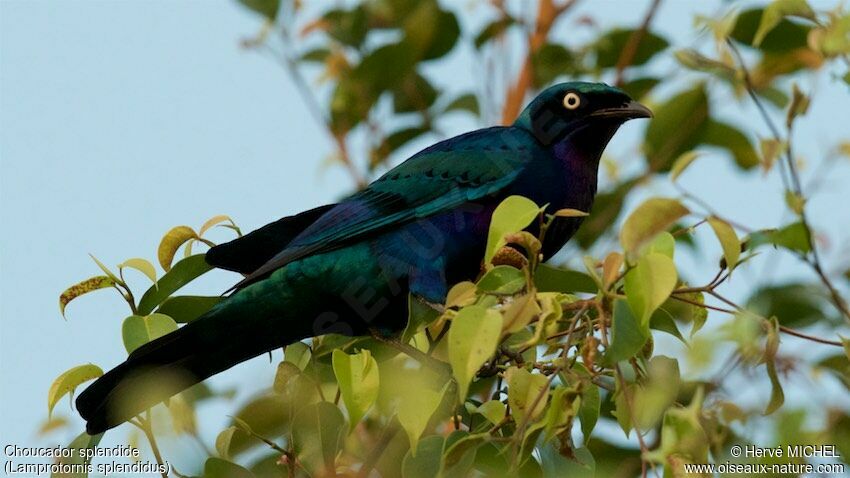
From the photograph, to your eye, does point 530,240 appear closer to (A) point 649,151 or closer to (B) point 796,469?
(B) point 796,469

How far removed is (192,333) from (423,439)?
1.29 meters

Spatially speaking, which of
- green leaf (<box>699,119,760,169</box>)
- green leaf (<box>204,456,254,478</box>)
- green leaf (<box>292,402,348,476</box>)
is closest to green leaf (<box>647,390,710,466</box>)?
green leaf (<box>292,402,348,476</box>)

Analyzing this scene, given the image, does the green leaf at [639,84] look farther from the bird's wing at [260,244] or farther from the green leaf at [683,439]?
the green leaf at [683,439]

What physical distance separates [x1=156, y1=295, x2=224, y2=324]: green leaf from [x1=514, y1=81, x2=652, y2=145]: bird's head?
1585 millimetres

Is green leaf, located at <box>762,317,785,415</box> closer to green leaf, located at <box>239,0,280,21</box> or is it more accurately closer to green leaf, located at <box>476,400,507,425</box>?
green leaf, located at <box>476,400,507,425</box>

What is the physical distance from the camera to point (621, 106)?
4922 millimetres

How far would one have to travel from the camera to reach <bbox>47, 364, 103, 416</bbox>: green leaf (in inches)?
127

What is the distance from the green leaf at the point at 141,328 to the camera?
3.30 metres

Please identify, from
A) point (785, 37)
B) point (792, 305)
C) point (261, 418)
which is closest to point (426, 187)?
point (261, 418)

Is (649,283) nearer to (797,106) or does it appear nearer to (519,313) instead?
(519,313)

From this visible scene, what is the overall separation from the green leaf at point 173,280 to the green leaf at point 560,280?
3.22 ft

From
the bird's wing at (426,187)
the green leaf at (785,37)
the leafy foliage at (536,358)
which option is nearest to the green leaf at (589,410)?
the leafy foliage at (536,358)

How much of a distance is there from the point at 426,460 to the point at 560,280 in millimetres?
810

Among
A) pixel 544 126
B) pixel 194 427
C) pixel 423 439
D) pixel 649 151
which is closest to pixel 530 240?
pixel 423 439
